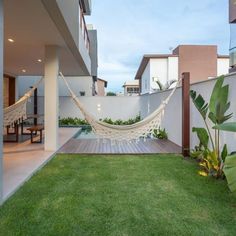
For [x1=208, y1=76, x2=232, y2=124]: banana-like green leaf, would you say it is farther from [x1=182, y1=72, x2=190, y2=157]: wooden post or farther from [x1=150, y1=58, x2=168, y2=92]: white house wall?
[x1=150, y1=58, x2=168, y2=92]: white house wall

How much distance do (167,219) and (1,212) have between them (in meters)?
1.86

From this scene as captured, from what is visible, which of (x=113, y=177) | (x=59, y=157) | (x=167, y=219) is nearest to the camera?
(x=167, y=219)

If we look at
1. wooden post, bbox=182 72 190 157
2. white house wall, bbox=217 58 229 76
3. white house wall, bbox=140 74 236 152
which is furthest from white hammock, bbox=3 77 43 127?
white house wall, bbox=217 58 229 76

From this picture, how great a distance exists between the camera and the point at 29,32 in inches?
232

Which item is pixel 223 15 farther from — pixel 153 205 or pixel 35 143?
pixel 153 205

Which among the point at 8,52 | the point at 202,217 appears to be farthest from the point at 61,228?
the point at 8,52

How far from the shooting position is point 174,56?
20.9m

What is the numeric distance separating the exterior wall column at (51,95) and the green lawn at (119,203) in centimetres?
174

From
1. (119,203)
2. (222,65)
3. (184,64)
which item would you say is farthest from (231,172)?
(222,65)

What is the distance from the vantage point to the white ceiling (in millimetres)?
4448

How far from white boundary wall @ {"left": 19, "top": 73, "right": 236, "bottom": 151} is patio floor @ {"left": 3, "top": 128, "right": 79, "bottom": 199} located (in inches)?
136

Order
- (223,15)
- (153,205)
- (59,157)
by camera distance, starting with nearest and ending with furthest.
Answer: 1. (153,205)
2. (59,157)
3. (223,15)

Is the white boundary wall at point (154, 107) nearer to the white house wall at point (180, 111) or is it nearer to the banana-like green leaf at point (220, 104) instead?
the white house wall at point (180, 111)

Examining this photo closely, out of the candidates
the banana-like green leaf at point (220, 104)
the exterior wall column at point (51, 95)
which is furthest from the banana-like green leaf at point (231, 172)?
the exterior wall column at point (51, 95)
